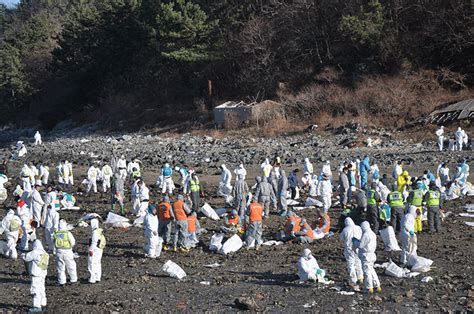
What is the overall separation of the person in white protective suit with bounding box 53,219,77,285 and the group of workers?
2 cm

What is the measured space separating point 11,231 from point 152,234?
3437mm

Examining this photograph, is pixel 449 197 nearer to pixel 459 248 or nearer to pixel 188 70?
pixel 459 248

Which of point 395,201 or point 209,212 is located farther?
point 209,212

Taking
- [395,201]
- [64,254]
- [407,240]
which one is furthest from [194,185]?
[407,240]

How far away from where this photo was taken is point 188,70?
61719 millimetres

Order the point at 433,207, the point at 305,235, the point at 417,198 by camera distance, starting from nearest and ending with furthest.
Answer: the point at 305,235 < the point at 433,207 < the point at 417,198

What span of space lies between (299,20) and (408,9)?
8.47 meters

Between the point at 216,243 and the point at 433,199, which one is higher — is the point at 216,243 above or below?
below

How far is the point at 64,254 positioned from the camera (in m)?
14.0

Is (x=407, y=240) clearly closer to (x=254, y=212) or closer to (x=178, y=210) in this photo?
(x=254, y=212)

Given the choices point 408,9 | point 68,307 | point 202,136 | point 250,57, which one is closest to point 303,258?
point 68,307

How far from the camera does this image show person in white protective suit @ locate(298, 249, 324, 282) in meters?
13.6

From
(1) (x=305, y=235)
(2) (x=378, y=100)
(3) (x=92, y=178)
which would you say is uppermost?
(2) (x=378, y=100)

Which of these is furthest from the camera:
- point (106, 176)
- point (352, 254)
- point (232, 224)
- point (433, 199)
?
point (106, 176)
